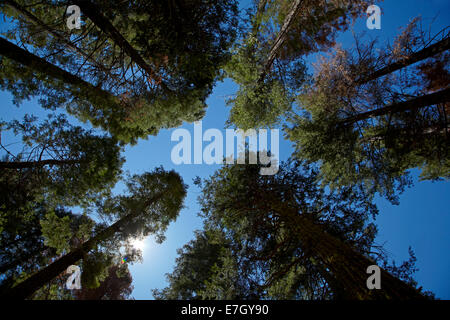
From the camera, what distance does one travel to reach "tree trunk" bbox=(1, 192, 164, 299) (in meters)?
3.65

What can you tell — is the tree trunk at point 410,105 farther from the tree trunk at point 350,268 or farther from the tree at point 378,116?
the tree trunk at point 350,268

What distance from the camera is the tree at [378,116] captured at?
546cm

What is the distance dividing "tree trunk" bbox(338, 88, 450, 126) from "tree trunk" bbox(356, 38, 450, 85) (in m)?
1.32

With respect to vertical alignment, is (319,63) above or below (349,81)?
above

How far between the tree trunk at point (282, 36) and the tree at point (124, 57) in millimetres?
2170

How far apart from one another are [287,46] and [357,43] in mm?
2619

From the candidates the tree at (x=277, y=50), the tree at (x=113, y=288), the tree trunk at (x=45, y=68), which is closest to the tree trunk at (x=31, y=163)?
the tree trunk at (x=45, y=68)

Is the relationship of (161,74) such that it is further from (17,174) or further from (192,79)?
(17,174)

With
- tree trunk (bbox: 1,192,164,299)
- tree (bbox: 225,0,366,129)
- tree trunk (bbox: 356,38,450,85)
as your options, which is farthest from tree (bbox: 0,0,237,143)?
tree trunk (bbox: 356,38,450,85)

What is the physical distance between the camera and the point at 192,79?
6.89 meters

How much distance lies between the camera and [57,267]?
14.8ft
